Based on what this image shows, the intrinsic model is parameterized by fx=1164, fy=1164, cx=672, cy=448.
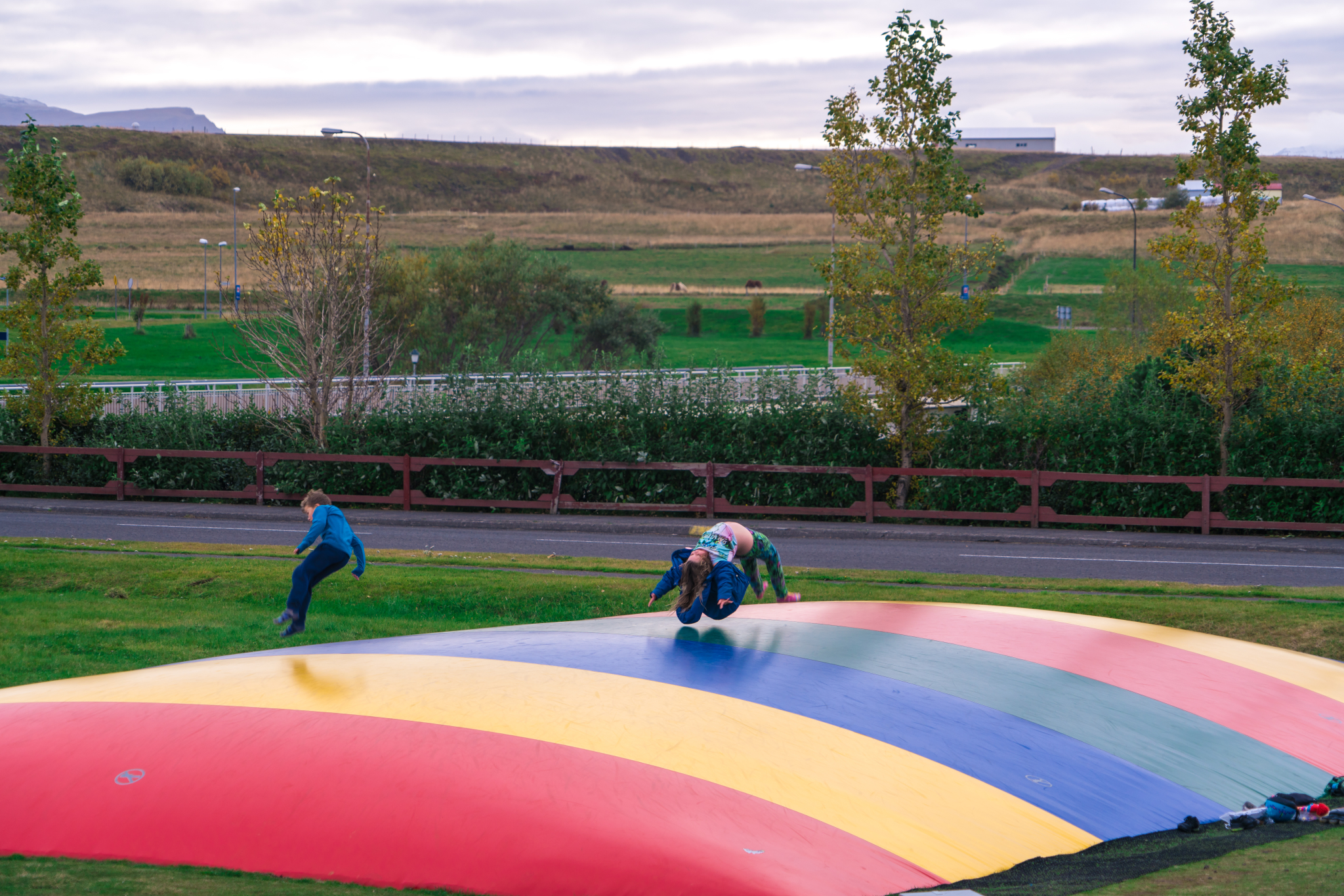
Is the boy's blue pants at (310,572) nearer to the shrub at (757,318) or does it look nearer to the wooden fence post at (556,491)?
the wooden fence post at (556,491)

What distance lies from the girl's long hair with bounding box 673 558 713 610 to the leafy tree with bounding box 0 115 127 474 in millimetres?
19713

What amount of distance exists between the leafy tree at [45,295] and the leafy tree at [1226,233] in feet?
68.0

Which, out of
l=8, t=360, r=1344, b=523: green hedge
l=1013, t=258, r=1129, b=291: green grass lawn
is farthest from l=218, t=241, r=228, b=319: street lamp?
l=1013, t=258, r=1129, b=291: green grass lawn

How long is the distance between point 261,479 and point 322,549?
1424cm

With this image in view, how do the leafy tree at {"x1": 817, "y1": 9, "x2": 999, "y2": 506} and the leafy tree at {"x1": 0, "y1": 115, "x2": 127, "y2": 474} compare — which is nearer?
the leafy tree at {"x1": 817, "y1": 9, "x2": 999, "y2": 506}

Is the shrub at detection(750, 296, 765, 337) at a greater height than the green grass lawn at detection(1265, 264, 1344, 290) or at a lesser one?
lesser

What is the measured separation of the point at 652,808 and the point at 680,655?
2.14 metres

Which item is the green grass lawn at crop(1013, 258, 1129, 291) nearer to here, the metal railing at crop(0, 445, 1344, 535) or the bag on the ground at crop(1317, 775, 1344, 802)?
the metal railing at crop(0, 445, 1344, 535)

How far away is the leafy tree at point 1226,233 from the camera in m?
19.0

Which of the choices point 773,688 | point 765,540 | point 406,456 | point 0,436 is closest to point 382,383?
point 406,456

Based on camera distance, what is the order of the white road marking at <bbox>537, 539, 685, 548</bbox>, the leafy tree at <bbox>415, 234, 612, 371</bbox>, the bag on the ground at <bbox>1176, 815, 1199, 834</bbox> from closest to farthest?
1. the bag on the ground at <bbox>1176, 815, 1199, 834</bbox>
2. the white road marking at <bbox>537, 539, 685, 548</bbox>
3. the leafy tree at <bbox>415, 234, 612, 371</bbox>

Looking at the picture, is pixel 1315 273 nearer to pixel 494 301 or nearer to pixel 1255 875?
pixel 494 301

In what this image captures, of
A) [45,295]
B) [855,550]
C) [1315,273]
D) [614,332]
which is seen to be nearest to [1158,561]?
[855,550]

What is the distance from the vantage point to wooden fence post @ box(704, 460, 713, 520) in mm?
21672
